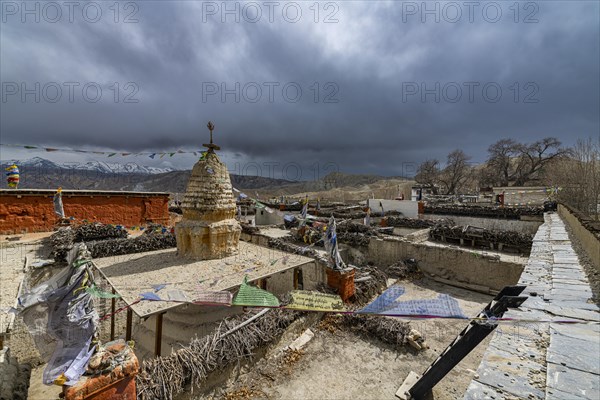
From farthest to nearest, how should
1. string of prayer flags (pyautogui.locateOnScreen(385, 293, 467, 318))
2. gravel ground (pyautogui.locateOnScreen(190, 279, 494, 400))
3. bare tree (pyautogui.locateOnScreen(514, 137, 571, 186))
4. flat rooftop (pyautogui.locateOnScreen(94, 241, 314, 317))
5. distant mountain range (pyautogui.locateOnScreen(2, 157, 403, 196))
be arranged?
distant mountain range (pyautogui.locateOnScreen(2, 157, 403, 196))
bare tree (pyautogui.locateOnScreen(514, 137, 571, 186))
flat rooftop (pyautogui.locateOnScreen(94, 241, 314, 317))
gravel ground (pyautogui.locateOnScreen(190, 279, 494, 400))
string of prayer flags (pyautogui.locateOnScreen(385, 293, 467, 318))

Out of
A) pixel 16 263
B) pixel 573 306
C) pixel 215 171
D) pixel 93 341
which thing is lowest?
pixel 16 263

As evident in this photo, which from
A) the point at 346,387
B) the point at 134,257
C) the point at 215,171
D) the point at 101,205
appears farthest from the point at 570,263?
the point at 101,205

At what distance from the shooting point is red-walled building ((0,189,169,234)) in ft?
→ 49.7

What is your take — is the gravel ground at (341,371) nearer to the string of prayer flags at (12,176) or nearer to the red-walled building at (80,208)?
the red-walled building at (80,208)

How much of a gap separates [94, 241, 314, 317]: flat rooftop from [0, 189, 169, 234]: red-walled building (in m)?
8.98

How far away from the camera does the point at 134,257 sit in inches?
455

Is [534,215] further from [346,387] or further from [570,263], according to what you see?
[346,387]

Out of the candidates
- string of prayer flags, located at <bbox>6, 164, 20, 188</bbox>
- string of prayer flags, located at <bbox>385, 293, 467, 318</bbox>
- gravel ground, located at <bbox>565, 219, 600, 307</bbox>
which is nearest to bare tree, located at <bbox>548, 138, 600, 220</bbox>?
gravel ground, located at <bbox>565, 219, 600, 307</bbox>

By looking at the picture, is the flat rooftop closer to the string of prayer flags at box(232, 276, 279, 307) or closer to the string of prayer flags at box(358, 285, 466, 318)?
the string of prayer flags at box(232, 276, 279, 307)

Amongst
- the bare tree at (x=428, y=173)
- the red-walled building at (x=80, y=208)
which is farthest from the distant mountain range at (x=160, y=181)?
the red-walled building at (x=80, y=208)

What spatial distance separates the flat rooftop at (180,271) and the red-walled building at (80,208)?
8982mm

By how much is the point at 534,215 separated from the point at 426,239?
10.2m

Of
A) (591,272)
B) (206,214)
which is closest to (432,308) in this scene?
(591,272)

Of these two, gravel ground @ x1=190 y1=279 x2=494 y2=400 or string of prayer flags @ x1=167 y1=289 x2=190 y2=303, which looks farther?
string of prayer flags @ x1=167 y1=289 x2=190 y2=303
